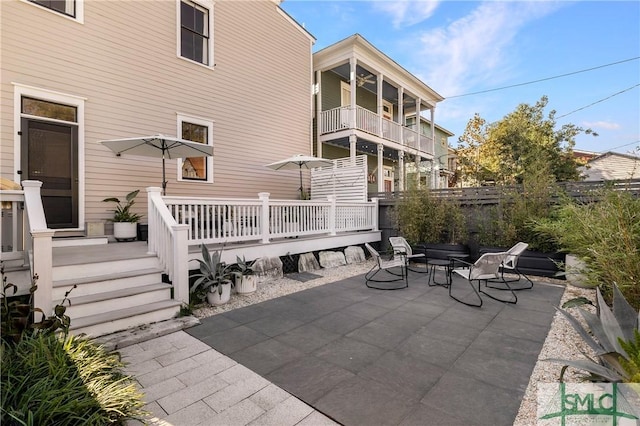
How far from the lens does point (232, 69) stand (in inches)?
310

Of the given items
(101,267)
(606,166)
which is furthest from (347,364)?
(606,166)

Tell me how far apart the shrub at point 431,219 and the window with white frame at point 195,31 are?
20.7ft

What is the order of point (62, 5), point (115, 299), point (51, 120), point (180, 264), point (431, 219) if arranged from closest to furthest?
point (115, 299) → point (180, 264) → point (51, 120) → point (62, 5) → point (431, 219)

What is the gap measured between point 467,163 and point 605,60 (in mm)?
6695

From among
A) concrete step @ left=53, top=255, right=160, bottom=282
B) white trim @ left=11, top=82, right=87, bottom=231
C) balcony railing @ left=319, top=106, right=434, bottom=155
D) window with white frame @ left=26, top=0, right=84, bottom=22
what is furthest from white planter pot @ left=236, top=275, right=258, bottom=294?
balcony railing @ left=319, top=106, right=434, bottom=155

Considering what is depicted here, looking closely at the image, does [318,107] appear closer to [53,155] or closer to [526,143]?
[53,155]

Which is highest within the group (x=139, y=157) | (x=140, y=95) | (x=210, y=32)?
(x=210, y=32)

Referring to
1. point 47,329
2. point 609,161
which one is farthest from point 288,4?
point 609,161

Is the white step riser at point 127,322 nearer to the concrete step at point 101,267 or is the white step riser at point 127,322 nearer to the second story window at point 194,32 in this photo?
the concrete step at point 101,267

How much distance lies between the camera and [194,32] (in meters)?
7.20

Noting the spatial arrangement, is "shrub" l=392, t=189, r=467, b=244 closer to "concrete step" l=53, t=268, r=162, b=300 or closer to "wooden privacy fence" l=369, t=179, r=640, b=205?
"wooden privacy fence" l=369, t=179, r=640, b=205

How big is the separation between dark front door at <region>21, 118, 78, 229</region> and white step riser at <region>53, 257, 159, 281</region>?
8.17 feet

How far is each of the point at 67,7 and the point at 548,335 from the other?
30.0 ft

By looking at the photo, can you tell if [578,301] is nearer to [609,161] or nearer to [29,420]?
[29,420]
